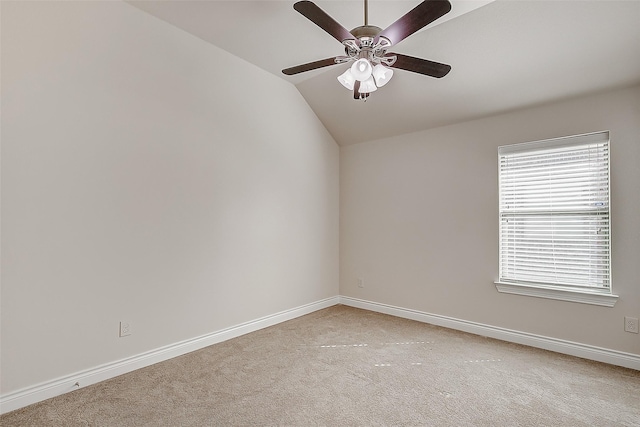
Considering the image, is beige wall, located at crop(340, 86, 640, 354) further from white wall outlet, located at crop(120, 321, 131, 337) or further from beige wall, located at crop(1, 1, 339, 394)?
white wall outlet, located at crop(120, 321, 131, 337)

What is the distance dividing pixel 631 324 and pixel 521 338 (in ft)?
2.67

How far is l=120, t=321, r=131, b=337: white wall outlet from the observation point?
98.1 inches

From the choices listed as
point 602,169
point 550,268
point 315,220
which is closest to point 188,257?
point 315,220

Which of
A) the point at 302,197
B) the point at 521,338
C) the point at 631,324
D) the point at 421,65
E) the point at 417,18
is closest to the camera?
the point at 417,18

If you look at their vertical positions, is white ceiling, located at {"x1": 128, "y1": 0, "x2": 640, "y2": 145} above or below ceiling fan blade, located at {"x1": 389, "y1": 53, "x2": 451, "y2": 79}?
above

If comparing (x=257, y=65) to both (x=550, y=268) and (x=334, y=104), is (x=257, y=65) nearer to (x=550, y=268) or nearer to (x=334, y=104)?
(x=334, y=104)

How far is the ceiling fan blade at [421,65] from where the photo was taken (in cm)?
203

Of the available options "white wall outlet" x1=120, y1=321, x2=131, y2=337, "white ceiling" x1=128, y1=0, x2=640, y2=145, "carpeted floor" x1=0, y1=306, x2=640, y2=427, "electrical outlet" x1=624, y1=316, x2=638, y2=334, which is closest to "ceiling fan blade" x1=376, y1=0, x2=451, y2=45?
"white ceiling" x1=128, y1=0, x2=640, y2=145

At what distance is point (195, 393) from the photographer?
7.23 feet

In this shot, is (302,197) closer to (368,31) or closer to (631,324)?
(368,31)

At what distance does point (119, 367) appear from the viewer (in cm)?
246

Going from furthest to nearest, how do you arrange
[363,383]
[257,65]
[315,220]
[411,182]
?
[315,220] → [411,182] → [257,65] → [363,383]

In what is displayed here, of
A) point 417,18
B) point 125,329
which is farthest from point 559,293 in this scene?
point 125,329

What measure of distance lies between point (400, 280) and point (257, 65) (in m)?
2.97
